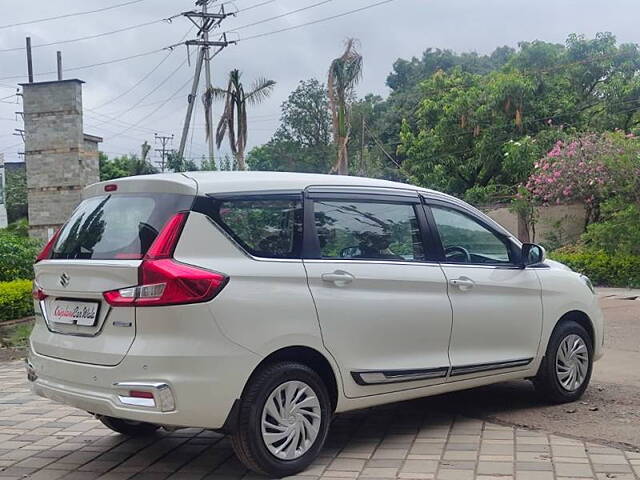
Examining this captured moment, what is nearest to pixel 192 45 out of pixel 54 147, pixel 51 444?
pixel 54 147

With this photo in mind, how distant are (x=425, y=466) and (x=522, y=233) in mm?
20962

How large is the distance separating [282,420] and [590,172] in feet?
51.9

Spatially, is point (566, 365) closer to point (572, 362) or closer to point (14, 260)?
point (572, 362)

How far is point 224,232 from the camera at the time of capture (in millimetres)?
4605

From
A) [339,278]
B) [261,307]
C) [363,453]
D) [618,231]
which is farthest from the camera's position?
[618,231]

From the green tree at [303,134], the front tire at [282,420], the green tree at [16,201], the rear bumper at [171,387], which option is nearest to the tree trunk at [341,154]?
the front tire at [282,420]

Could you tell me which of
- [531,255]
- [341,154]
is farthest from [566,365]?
[341,154]

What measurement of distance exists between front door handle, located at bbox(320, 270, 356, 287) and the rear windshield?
0.99m

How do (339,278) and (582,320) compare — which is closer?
(339,278)

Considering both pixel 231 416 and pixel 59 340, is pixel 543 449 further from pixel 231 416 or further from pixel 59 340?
pixel 59 340

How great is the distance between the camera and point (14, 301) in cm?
1205

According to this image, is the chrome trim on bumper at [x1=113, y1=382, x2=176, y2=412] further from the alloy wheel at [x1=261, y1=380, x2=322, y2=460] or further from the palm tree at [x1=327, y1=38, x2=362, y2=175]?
the palm tree at [x1=327, y1=38, x2=362, y2=175]

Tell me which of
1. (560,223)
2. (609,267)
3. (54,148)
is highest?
(54,148)

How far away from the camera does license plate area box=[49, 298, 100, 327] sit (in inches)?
180
